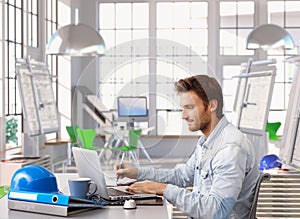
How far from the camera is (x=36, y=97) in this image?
805 centimetres

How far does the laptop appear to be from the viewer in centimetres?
265

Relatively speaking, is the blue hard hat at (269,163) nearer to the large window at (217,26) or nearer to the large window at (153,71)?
the large window at (153,71)

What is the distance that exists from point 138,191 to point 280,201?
90.7 inches

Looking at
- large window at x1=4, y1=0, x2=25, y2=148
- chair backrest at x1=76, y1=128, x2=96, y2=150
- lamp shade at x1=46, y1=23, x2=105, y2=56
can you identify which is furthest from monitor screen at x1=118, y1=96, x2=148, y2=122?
large window at x1=4, y1=0, x2=25, y2=148

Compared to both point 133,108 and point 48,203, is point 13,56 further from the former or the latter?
point 48,203

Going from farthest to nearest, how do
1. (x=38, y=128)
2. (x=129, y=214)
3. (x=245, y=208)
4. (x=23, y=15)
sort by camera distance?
(x=23, y=15) → (x=38, y=128) → (x=245, y=208) → (x=129, y=214)

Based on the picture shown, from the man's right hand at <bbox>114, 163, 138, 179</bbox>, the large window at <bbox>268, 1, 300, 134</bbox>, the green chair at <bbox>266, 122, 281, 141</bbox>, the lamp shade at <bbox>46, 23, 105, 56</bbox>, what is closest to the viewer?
the man's right hand at <bbox>114, 163, 138, 179</bbox>

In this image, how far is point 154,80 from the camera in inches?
134

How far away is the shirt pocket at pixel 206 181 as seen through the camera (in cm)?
274

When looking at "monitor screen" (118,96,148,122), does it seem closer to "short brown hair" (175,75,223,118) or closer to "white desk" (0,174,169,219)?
"short brown hair" (175,75,223,118)

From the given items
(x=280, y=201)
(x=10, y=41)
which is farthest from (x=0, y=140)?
(x=280, y=201)

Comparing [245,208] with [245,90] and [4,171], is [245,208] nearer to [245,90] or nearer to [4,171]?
[4,171]

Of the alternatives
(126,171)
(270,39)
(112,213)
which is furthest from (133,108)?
(270,39)

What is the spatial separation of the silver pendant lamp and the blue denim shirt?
Answer: 3744 millimetres
